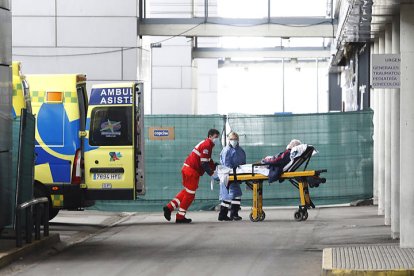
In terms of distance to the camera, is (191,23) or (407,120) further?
(191,23)

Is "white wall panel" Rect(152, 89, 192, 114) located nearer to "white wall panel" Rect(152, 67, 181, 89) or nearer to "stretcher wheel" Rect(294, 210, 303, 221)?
"white wall panel" Rect(152, 67, 181, 89)

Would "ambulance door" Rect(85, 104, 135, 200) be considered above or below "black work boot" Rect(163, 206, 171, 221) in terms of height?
above

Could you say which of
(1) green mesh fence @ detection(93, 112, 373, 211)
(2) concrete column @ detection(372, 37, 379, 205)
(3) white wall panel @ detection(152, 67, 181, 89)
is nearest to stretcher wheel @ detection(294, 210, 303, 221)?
(1) green mesh fence @ detection(93, 112, 373, 211)

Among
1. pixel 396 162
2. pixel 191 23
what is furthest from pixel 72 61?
pixel 396 162

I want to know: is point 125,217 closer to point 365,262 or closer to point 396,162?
point 396,162

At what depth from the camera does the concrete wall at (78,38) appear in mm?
25406

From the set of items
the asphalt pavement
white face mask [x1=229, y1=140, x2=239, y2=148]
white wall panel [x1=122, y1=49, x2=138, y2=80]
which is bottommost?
the asphalt pavement

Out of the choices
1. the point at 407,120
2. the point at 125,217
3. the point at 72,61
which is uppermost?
the point at 72,61

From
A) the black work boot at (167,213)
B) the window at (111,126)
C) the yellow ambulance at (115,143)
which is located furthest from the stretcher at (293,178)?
the window at (111,126)

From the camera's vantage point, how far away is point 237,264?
13.8m

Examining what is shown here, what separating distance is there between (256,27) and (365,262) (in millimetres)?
15102

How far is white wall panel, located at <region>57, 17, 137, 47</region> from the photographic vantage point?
25.6 m

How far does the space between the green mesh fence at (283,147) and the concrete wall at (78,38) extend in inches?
96.9

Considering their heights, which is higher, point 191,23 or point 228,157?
point 191,23
